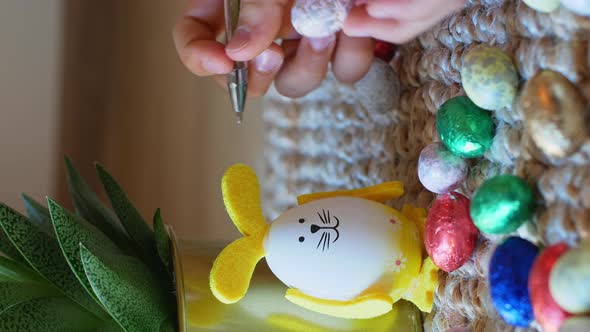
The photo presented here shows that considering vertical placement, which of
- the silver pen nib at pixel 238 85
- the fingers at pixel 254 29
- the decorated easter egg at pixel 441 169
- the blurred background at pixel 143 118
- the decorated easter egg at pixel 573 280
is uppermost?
the fingers at pixel 254 29

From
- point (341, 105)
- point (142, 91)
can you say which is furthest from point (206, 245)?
point (142, 91)

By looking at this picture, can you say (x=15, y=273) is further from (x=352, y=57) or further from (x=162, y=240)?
(x=352, y=57)

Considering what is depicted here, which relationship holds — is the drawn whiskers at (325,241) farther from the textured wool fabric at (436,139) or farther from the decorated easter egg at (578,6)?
the decorated easter egg at (578,6)

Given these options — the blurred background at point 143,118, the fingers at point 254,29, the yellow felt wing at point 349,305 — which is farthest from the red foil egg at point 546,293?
the blurred background at point 143,118

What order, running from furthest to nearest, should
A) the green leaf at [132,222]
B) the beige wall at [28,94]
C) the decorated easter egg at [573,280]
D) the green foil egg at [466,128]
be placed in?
the beige wall at [28,94] < the green leaf at [132,222] < the green foil egg at [466,128] < the decorated easter egg at [573,280]

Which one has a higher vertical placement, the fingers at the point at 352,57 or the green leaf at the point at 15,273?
the fingers at the point at 352,57

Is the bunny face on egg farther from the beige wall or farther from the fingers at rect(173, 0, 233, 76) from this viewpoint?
the beige wall

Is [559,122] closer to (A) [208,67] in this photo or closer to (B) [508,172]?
(B) [508,172]

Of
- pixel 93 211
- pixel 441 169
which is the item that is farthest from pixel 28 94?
pixel 441 169
